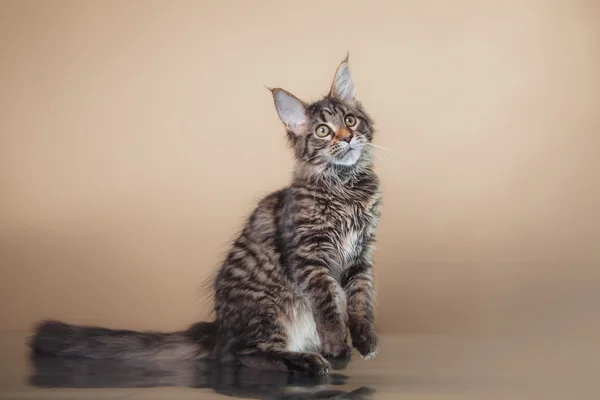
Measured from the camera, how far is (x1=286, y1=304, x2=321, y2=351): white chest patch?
→ 3111 millimetres

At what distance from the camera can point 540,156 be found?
4.30 m

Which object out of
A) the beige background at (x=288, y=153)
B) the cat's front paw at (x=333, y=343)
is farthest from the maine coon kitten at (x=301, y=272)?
the beige background at (x=288, y=153)

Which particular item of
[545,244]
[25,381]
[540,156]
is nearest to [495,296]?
[545,244]

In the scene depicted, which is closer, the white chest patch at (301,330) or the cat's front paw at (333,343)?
the cat's front paw at (333,343)

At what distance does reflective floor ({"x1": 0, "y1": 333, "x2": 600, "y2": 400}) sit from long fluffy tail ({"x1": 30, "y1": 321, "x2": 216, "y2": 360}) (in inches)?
3.0

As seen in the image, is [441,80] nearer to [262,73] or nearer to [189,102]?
[262,73]

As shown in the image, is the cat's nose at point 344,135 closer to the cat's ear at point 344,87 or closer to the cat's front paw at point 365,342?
the cat's ear at point 344,87

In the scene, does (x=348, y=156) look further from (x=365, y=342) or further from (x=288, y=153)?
(x=288, y=153)

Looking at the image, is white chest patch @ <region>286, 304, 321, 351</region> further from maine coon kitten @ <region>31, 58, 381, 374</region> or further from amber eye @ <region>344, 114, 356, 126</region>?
amber eye @ <region>344, 114, 356, 126</region>

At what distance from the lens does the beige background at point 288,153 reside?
13.8ft

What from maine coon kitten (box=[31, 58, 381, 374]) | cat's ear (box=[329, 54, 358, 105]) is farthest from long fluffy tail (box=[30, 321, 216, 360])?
cat's ear (box=[329, 54, 358, 105])

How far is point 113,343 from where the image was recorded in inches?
125

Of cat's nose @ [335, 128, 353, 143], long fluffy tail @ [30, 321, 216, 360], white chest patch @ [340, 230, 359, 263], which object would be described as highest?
cat's nose @ [335, 128, 353, 143]

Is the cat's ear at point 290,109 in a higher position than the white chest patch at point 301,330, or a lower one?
higher
